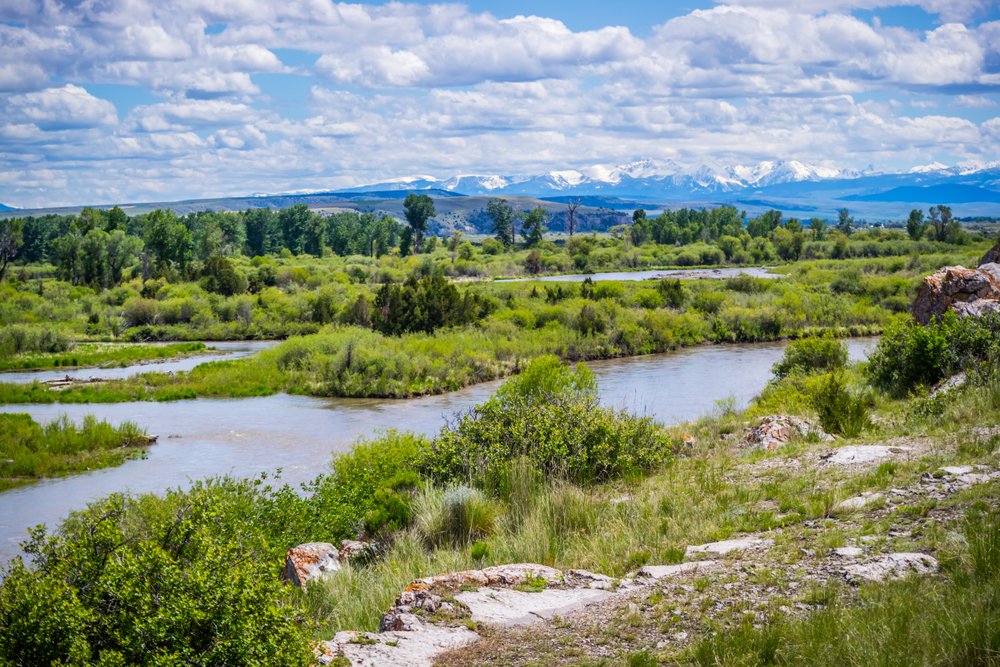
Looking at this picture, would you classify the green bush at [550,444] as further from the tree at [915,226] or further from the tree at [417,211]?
the tree at [417,211]

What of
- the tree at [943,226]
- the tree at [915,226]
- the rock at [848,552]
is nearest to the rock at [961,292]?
the rock at [848,552]

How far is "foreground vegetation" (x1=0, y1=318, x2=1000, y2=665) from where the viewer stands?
5.98 meters

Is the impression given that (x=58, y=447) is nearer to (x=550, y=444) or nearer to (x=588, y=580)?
(x=550, y=444)

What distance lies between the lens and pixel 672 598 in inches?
299

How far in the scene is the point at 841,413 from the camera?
50.0ft

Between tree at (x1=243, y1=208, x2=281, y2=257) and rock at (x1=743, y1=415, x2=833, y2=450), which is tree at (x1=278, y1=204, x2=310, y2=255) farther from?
rock at (x1=743, y1=415, x2=833, y2=450)

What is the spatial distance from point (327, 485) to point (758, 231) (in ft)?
482

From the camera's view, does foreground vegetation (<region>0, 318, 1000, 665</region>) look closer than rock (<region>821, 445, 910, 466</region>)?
Yes

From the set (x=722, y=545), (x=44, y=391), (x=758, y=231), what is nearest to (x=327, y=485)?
(x=722, y=545)

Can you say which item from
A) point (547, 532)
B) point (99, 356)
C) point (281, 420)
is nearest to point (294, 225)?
point (99, 356)

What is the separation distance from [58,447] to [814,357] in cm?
2457

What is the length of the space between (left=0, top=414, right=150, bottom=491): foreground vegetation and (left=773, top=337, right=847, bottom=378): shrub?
21.4 m

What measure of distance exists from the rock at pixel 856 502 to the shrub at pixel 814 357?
726 inches

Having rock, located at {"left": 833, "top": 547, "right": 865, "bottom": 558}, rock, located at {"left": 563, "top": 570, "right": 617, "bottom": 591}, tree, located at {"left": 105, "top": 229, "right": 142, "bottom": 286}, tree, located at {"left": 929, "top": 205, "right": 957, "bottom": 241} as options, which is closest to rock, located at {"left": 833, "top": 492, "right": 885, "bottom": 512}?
rock, located at {"left": 833, "top": 547, "right": 865, "bottom": 558}
